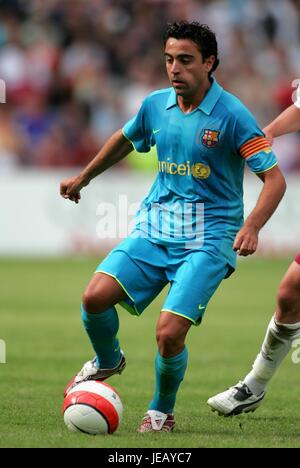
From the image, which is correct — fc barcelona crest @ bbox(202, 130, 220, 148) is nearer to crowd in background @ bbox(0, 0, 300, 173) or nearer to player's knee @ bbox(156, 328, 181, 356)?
player's knee @ bbox(156, 328, 181, 356)

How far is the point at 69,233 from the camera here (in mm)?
18359

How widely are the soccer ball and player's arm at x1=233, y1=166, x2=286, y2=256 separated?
116cm

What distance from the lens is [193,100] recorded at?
6.48 meters

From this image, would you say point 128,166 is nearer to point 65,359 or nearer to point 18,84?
point 18,84

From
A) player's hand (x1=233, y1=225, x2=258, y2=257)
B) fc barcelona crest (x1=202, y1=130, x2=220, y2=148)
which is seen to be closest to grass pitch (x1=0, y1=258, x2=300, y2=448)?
player's hand (x1=233, y1=225, x2=258, y2=257)

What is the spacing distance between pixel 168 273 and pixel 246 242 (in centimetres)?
68

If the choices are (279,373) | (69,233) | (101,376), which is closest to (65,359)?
(279,373)

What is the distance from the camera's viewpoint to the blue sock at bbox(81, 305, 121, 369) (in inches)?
256

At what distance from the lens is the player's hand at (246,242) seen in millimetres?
6039

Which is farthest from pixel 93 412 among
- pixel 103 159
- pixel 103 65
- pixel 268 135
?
pixel 103 65

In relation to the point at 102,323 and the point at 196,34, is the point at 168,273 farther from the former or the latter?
the point at 196,34

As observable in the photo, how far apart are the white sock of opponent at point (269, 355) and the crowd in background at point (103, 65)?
1254cm

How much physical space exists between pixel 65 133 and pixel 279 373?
11.7m

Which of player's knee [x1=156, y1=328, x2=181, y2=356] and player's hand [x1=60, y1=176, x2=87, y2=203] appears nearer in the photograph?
player's knee [x1=156, y1=328, x2=181, y2=356]
